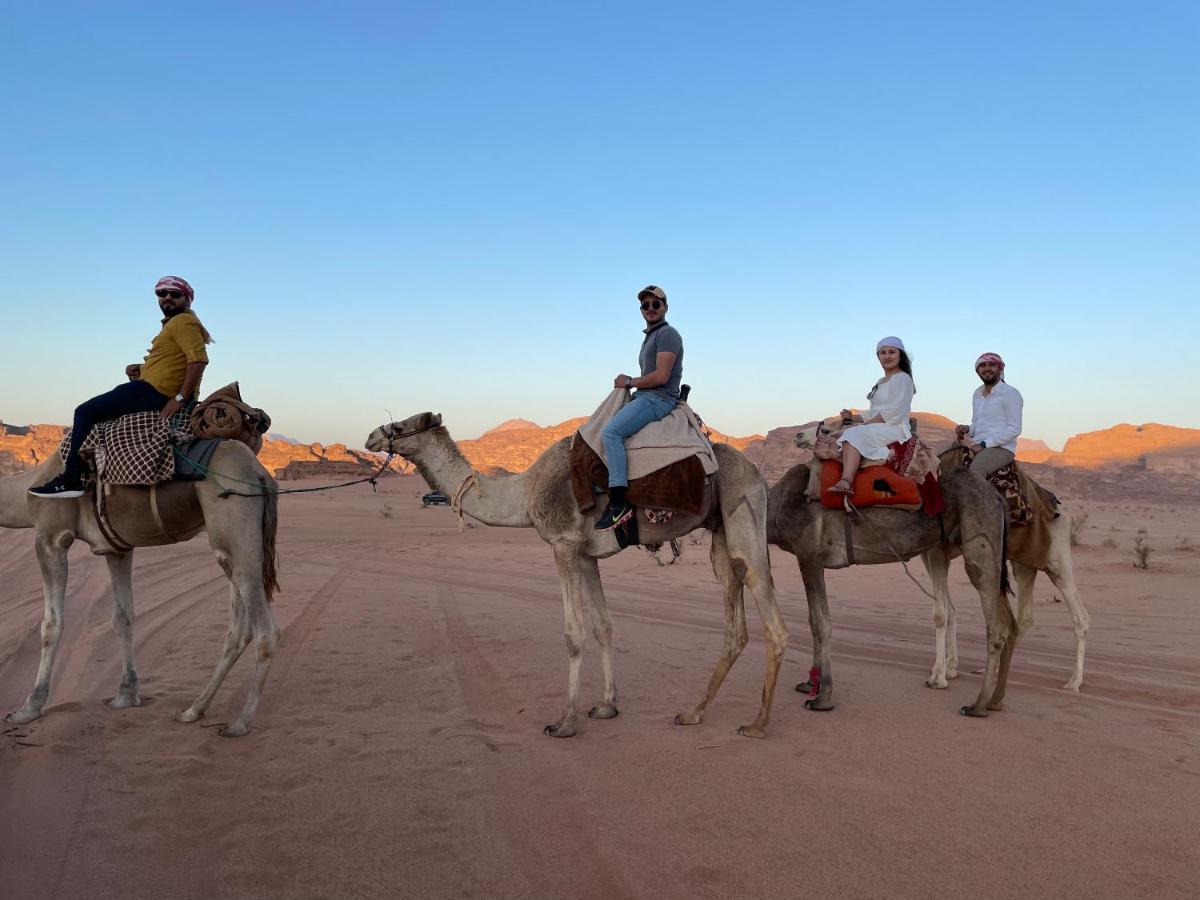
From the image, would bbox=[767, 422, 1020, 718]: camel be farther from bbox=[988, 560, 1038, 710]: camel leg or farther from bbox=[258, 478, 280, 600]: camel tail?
bbox=[258, 478, 280, 600]: camel tail

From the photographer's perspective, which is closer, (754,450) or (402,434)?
(402,434)

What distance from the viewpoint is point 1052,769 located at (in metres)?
5.28

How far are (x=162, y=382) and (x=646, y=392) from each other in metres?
4.21

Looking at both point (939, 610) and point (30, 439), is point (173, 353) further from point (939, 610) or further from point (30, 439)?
point (30, 439)

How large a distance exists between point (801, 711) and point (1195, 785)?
281cm

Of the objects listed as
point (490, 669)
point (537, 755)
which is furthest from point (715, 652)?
point (537, 755)

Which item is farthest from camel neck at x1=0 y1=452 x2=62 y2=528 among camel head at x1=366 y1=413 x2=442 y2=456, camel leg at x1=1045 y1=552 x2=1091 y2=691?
camel leg at x1=1045 y1=552 x2=1091 y2=691

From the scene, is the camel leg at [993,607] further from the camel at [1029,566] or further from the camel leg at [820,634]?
the camel leg at [820,634]

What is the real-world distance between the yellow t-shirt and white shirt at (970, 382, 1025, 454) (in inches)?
311

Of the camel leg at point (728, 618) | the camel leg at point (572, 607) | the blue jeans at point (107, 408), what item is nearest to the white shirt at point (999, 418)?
the camel leg at point (728, 618)

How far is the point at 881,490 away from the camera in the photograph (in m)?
6.88

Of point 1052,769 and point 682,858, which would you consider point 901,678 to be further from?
point 682,858

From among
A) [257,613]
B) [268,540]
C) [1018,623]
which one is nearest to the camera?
[257,613]

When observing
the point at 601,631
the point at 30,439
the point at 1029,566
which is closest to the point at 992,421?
the point at 1029,566
